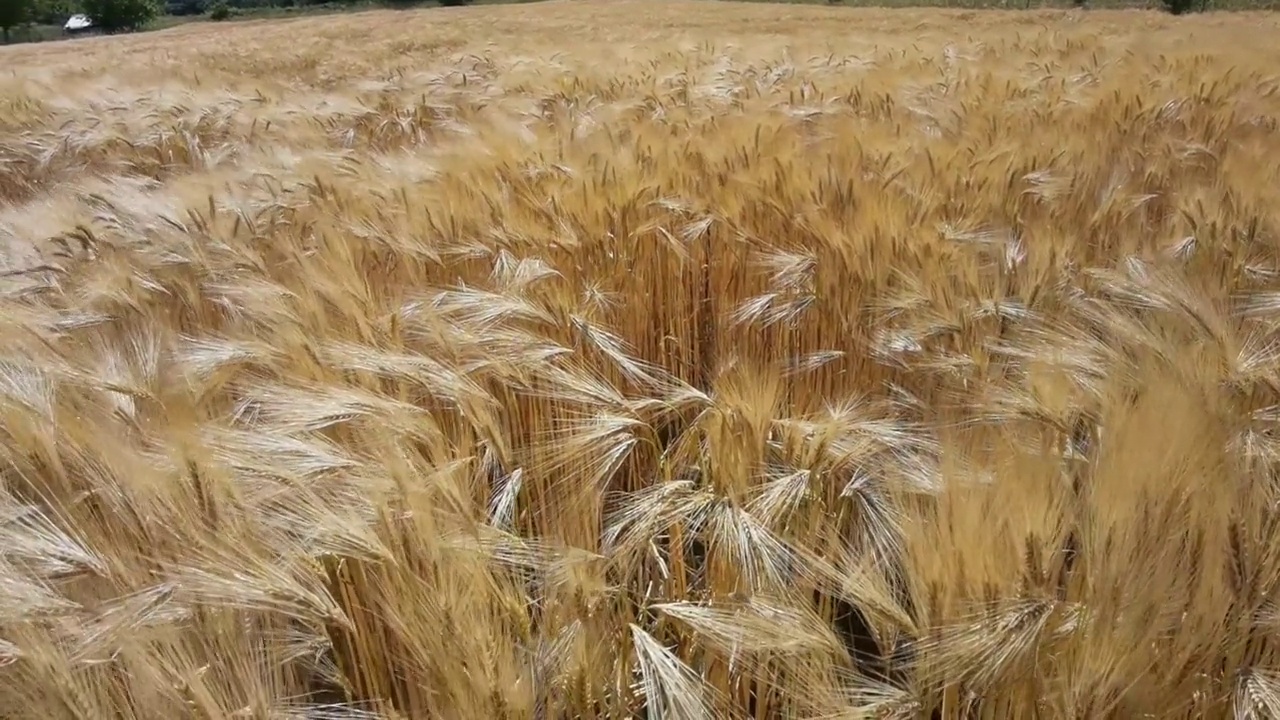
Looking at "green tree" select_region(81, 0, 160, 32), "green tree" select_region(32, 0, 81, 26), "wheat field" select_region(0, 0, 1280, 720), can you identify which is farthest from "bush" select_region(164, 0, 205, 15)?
"wheat field" select_region(0, 0, 1280, 720)

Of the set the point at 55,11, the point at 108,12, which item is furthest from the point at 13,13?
the point at 55,11

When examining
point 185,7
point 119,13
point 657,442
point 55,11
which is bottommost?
point 657,442

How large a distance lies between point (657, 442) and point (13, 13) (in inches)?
1819

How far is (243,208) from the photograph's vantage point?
1.94 metres

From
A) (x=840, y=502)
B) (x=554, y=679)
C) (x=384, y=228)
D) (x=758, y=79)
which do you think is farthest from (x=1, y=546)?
(x=758, y=79)

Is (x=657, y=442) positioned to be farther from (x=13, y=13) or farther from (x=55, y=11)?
(x=55, y=11)

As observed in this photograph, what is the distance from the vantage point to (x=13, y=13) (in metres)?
32.4

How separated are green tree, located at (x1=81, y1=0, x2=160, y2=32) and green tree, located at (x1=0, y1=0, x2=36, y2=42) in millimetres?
2726

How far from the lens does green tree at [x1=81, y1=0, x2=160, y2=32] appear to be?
35.5m

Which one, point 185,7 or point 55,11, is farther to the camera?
point 185,7

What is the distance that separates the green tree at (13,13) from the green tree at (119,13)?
273cm

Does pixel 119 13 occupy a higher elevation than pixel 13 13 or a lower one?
higher

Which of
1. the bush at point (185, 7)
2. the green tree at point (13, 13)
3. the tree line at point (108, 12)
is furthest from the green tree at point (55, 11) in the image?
the bush at point (185, 7)

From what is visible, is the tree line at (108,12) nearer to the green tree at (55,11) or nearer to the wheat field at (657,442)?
the green tree at (55,11)
